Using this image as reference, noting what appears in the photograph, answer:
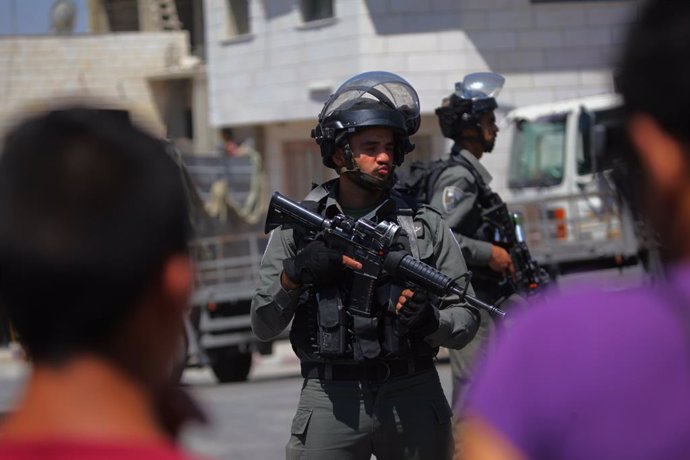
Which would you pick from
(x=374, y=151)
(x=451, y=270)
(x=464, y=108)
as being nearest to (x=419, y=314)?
(x=451, y=270)

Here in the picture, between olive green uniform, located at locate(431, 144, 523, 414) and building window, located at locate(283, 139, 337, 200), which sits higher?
olive green uniform, located at locate(431, 144, 523, 414)

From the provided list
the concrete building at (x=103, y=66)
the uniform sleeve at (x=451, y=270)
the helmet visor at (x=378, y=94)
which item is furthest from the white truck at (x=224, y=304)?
the concrete building at (x=103, y=66)

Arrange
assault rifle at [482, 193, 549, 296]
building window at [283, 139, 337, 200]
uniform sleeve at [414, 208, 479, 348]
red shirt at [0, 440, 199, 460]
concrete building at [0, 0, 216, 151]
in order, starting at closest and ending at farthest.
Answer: red shirt at [0, 440, 199, 460] < uniform sleeve at [414, 208, 479, 348] < assault rifle at [482, 193, 549, 296] < building window at [283, 139, 337, 200] < concrete building at [0, 0, 216, 151]

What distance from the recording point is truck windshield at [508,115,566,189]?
15.1 meters

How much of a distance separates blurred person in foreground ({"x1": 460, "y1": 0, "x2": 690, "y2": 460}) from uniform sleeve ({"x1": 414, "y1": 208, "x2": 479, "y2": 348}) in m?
2.70

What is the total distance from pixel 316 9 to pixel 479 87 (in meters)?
15.3

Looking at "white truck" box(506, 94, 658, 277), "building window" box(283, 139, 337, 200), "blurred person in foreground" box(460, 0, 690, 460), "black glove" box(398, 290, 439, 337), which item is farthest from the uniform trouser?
"building window" box(283, 139, 337, 200)

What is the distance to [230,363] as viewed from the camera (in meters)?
14.5

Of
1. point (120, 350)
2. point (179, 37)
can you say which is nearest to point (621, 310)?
point (120, 350)

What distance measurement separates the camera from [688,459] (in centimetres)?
167

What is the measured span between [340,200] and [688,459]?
10.1 ft

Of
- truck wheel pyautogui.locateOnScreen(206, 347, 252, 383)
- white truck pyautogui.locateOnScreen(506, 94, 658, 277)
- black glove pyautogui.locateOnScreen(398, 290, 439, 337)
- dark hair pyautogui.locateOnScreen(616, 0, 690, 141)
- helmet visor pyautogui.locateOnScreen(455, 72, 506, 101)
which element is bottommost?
truck wheel pyautogui.locateOnScreen(206, 347, 252, 383)

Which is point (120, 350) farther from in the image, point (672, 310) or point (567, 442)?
point (672, 310)

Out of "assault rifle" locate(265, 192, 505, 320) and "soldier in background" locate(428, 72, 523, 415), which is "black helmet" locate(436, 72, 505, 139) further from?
"assault rifle" locate(265, 192, 505, 320)
